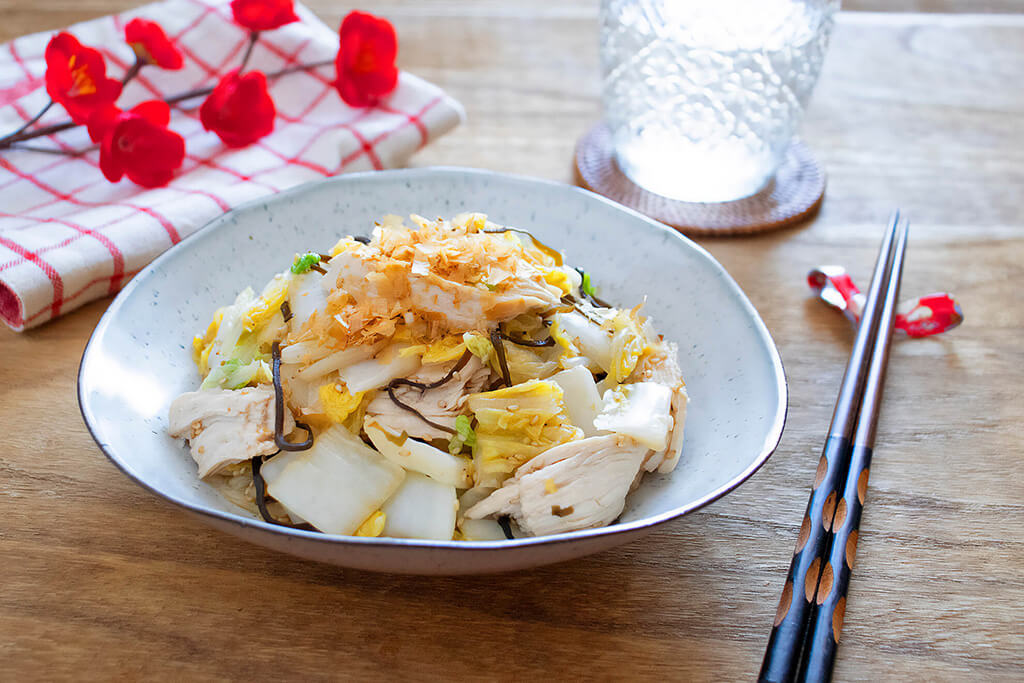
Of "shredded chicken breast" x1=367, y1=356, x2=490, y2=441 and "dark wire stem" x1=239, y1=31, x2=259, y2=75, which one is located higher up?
"dark wire stem" x1=239, y1=31, x2=259, y2=75

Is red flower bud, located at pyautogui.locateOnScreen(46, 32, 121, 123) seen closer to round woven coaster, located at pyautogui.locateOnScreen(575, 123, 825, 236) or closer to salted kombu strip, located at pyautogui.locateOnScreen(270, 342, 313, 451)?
salted kombu strip, located at pyautogui.locateOnScreen(270, 342, 313, 451)

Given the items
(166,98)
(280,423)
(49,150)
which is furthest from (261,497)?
(166,98)

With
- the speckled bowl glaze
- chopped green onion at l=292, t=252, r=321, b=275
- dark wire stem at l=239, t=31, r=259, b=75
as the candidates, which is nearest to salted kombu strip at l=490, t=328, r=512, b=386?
the speckled bowl glaze

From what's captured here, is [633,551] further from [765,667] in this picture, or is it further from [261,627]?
[261,627]

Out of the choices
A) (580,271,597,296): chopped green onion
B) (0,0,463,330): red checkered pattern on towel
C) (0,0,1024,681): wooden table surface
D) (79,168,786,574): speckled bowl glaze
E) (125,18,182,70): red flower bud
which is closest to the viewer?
(79,168,786,574): speckled bowl glaze

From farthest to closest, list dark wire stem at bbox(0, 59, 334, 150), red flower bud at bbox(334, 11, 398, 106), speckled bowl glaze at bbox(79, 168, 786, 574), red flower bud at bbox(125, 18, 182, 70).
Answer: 1. red flower bud at bbox(334, 11, 398, 106)
2. red flower bud at bbox(125, 18, 182, 70)
3. dark wire stem at bbox(0, 59, 334, 150)
4. speckled bowl glaze at bbox(79, 168, 786, 574)

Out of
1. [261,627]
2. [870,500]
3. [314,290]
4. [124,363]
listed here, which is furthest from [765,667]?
[124,363]

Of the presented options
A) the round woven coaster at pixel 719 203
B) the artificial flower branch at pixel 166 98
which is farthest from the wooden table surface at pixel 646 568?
the artificial flower branch at pixel 166 98
